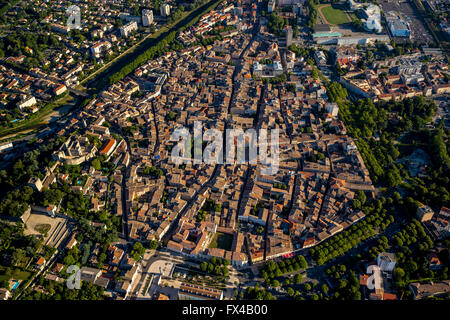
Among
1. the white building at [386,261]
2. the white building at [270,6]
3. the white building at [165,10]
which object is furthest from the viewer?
the white building at [165,10]

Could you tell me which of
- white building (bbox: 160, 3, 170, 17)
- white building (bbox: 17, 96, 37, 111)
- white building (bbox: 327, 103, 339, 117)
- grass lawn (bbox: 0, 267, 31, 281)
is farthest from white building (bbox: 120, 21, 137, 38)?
grass lawn (bbox: 0, 267, 31, 281)

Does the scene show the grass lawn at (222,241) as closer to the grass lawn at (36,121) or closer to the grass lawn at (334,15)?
the grass lawn at (36,121)

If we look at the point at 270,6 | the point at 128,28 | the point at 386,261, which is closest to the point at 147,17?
the point at 128,28

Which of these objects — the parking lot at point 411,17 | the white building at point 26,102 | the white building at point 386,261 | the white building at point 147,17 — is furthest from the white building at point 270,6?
the white building at point 386,261

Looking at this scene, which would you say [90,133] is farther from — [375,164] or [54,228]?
[375,164]

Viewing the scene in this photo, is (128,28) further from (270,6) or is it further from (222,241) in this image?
(222,241)
